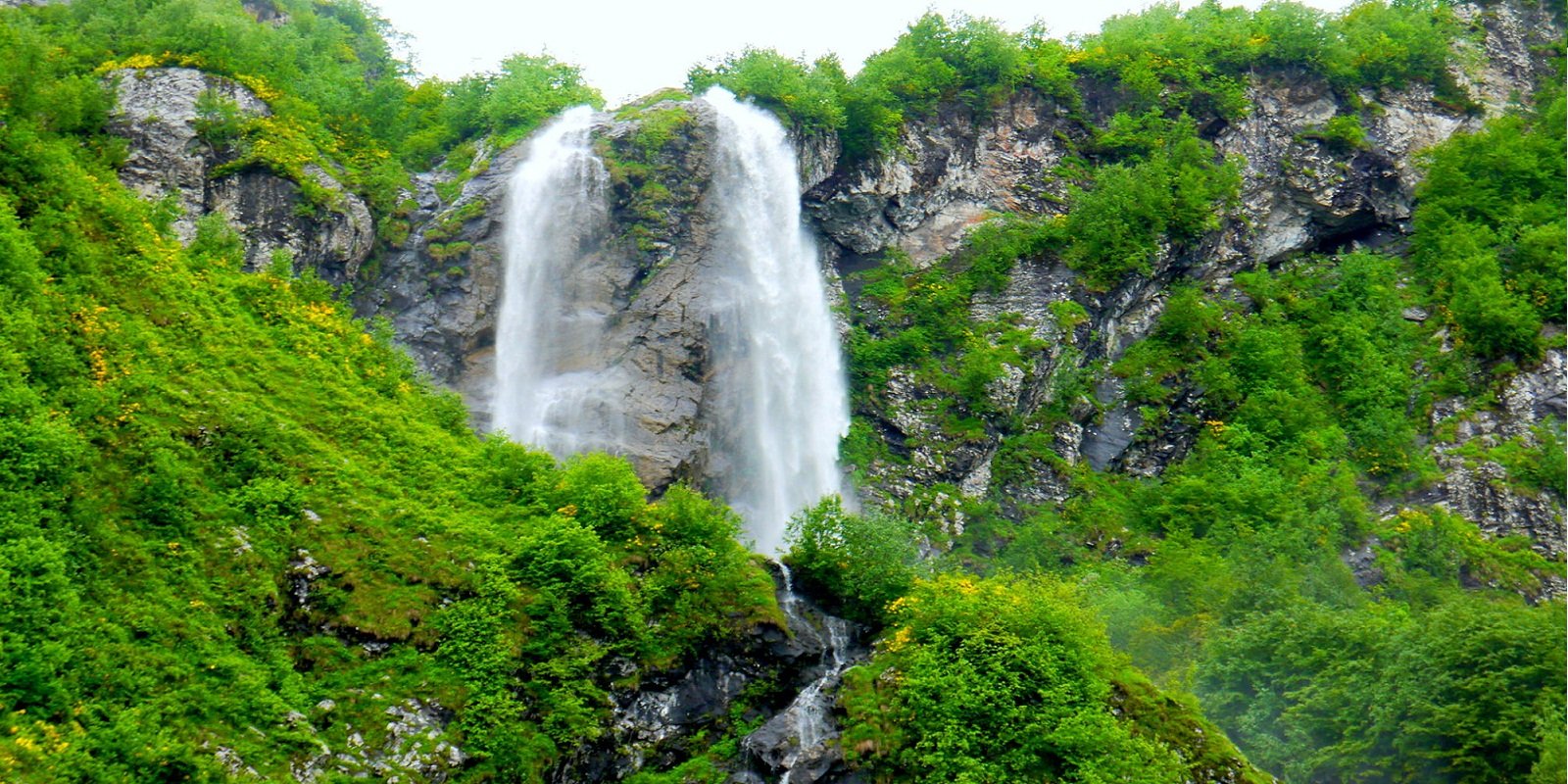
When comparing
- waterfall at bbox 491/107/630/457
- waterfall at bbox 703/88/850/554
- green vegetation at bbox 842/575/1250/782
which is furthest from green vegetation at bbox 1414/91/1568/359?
waterfall at bbox 491/107/630/457

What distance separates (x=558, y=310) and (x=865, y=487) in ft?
33.8

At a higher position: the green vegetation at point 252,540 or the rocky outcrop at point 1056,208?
the rocky outcrop at point 1056,208

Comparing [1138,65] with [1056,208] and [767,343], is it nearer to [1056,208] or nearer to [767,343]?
[1056,208]

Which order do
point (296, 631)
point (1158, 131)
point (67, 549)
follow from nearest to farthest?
point (67, 549)
point (296, 631)
point (1158, 131)

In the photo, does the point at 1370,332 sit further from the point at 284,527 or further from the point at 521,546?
the point at 284,527

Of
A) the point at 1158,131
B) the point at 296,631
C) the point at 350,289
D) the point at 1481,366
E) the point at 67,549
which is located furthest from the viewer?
the point at 1158,131

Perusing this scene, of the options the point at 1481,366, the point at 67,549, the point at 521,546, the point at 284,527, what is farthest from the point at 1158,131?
the point at 67,549

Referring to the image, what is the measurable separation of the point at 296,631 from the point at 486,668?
9.87 feet

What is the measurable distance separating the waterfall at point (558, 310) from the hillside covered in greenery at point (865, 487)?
5.54 ft

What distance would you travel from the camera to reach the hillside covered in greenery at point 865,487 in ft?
56.5

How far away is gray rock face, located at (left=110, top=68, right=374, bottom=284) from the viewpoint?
2983cm

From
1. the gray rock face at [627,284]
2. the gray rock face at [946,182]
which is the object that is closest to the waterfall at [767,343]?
the gray rock face at [627,284]

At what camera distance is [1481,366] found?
33750 millimetres

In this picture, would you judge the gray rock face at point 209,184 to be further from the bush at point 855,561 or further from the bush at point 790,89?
the bush at point 855,561
